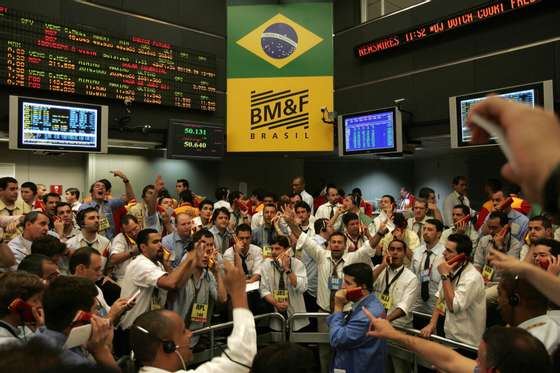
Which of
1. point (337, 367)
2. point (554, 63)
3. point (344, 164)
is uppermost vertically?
point (554, 63)

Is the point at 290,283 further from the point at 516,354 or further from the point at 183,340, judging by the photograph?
the point at 516,354

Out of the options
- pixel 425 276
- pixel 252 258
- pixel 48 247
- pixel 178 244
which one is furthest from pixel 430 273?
pixel 48 247

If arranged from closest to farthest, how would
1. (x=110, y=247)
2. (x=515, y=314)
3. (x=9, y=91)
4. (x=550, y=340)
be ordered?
1. (x=550, y=340)
2. (x=515, y=314)
3. (x=110, y=247)
4. (x=9, y=91)

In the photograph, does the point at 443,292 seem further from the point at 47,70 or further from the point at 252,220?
the point at 47,70

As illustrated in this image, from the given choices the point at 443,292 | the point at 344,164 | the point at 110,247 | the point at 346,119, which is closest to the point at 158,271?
the point at 110,247

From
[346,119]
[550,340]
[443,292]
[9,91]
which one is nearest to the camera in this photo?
[550,340]

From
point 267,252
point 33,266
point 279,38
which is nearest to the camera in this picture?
point 33,266

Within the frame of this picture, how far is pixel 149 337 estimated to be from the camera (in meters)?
2.17

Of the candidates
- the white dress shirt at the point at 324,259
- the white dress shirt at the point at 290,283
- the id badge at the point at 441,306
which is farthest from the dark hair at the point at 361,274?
the white dress shirt at the point at 290,283

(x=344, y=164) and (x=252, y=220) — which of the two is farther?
(x=344, y=164)

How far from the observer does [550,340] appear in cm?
256

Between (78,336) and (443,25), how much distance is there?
7313mm

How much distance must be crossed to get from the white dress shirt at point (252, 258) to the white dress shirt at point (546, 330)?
10.00 feet

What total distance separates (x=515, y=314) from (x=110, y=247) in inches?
149
